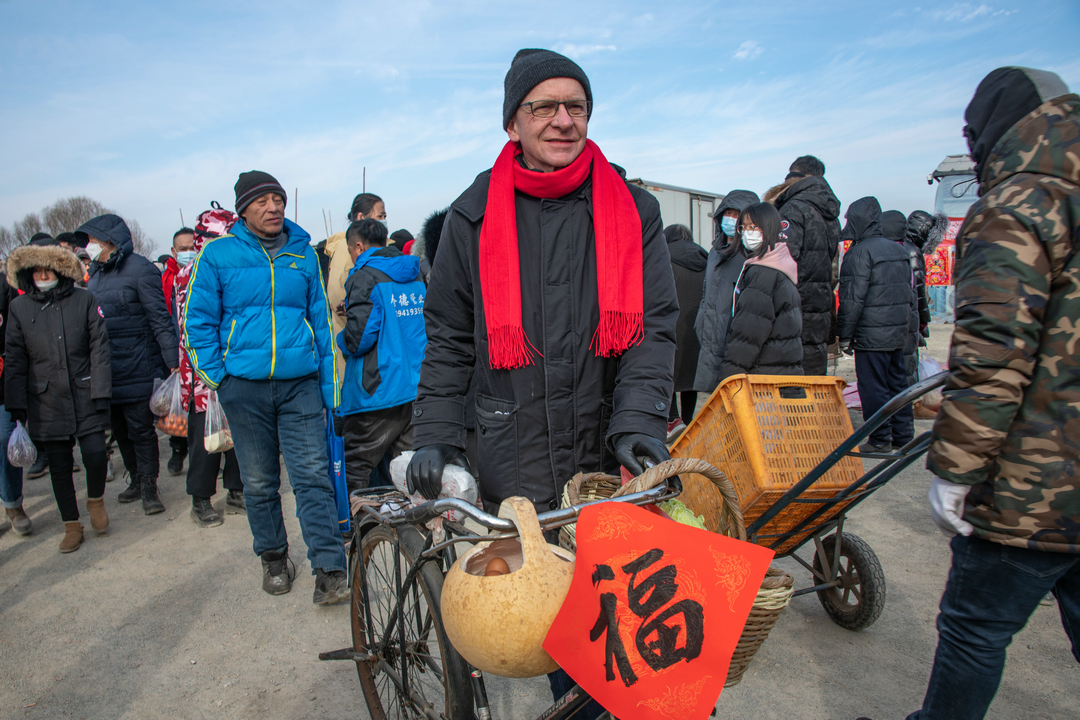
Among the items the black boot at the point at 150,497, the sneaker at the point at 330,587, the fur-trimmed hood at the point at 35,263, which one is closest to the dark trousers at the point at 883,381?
the sneaker at the point at 330,587

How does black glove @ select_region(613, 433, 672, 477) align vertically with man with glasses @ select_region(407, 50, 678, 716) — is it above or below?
below

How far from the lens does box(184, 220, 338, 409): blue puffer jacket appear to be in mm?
3502

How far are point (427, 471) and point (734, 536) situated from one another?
32.9 inches

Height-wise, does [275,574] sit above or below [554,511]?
below

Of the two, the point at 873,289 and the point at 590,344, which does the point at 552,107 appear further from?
the point at 873,289

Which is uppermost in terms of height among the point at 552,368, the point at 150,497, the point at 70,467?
the point at 552,368

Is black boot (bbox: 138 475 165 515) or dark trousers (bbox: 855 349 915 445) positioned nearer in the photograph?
black boot (bbox: 138 475 165 515)

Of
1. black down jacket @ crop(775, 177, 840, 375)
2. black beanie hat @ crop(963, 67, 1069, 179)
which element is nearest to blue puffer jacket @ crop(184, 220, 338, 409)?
black beanie hat @ crop(963, 67, 1069, 179)

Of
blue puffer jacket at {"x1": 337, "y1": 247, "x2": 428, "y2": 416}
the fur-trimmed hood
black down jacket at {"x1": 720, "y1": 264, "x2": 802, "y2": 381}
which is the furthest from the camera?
the fur-trimmed hood

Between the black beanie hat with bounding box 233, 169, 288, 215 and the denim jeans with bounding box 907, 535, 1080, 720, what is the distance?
3.51 metres

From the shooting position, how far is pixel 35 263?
14.8 ft

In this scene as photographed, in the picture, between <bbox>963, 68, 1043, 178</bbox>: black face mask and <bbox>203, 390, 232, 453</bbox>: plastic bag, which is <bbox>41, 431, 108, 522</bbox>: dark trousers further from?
<bbox>963, 68, 1043, 178</bbox>: black face mask

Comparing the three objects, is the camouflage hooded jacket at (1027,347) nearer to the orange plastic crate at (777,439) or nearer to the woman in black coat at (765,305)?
the orange plastic crate at (777,439)

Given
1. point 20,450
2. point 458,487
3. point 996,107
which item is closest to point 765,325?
point 996,107
